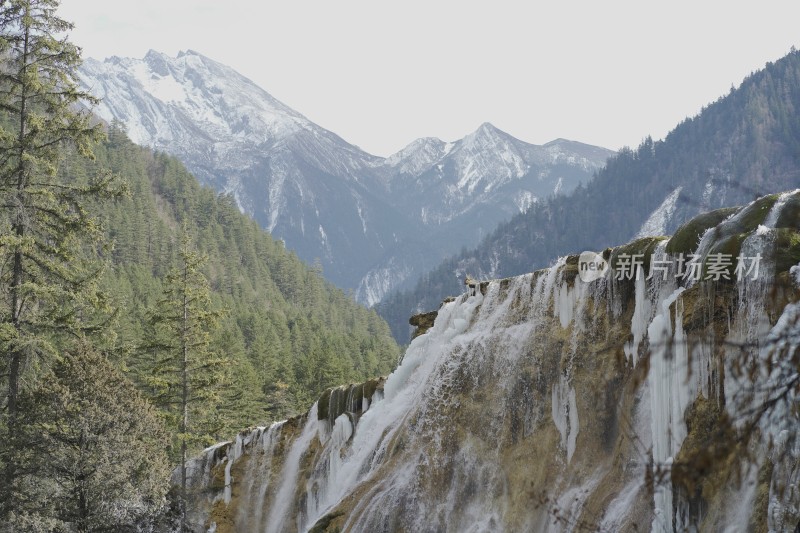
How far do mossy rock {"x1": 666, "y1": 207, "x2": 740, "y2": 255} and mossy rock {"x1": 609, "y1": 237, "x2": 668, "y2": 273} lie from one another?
2.55 ft

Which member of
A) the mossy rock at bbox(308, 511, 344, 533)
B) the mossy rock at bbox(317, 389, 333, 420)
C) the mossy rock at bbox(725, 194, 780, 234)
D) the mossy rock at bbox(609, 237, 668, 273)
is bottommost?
the mossy rock at bbox(308, 511, 344, 533)

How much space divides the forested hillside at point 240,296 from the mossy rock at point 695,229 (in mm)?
14426

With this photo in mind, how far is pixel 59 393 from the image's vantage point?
1844 cm

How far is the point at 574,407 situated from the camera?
14453 millimetres

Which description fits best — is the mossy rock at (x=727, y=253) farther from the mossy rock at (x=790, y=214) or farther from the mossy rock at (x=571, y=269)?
the mossy rock at (x=571, y=269)

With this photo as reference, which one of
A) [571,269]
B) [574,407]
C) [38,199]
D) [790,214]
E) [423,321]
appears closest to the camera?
[790,214]

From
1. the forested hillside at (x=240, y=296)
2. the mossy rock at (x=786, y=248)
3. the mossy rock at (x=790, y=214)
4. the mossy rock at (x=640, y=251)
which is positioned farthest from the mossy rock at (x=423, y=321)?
the mossy rock at (x=786, y=248)

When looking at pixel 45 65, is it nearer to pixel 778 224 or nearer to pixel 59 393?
pixel 59 393

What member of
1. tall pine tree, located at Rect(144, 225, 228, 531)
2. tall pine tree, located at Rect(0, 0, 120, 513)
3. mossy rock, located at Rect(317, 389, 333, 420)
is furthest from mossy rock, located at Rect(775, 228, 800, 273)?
tall pine tree, located at Rect(144, 225, 228, 531)

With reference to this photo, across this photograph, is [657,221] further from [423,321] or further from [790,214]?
[790,214]

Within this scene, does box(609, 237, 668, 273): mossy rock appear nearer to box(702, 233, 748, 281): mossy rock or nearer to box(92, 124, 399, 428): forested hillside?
Result: box(702, 233, 748, 281): mossy rock

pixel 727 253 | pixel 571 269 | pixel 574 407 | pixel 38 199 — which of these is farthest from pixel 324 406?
pixel 727 253

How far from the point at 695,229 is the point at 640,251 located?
1468 mm

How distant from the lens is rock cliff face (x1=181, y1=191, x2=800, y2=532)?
10.5 meters
